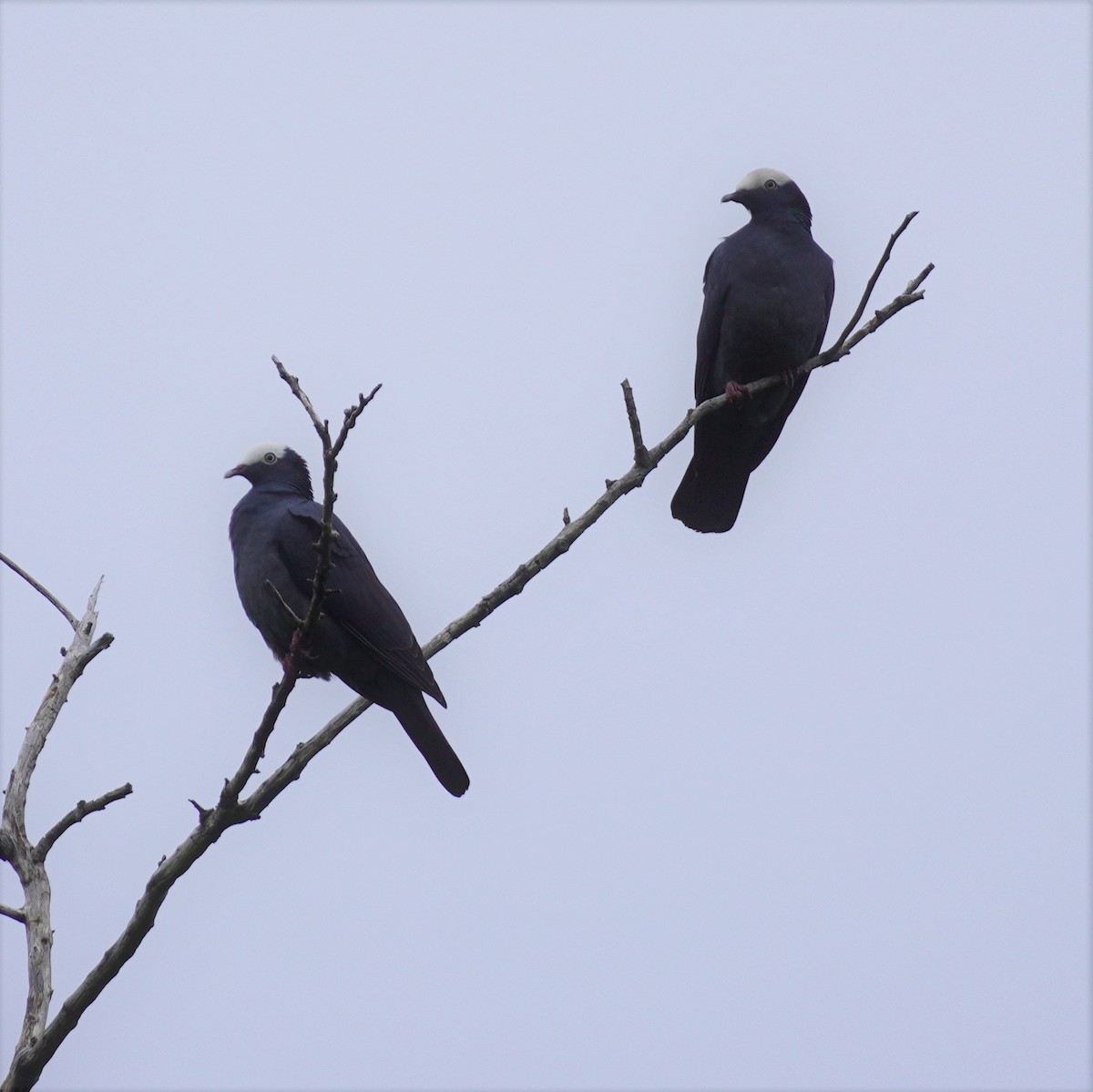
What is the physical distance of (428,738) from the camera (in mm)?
4672

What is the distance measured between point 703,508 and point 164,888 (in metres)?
3.16

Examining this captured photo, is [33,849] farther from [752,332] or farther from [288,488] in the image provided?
[752,332]

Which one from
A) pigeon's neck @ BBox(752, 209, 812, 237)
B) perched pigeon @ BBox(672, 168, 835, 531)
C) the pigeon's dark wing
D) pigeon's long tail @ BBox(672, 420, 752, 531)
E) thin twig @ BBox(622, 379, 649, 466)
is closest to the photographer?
thin twig @ BBox(622, 379, 649, 466)

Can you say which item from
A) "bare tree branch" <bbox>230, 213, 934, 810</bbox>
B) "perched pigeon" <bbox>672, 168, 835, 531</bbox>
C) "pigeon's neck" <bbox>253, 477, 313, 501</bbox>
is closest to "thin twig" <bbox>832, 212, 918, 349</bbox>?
"bare tree branch" <bbox>230, 213, 934, 810</bbox>

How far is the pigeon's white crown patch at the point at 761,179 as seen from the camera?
6035mm

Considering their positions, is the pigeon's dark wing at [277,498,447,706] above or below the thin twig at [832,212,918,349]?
below

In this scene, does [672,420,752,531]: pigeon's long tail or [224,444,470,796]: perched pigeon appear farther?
[672,420,752,531]: pigeon's long tail

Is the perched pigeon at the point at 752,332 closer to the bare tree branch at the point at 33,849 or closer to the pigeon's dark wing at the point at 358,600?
the pigeon's dark wing at the point at 358,600

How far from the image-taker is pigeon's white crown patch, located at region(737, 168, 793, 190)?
6.04 m

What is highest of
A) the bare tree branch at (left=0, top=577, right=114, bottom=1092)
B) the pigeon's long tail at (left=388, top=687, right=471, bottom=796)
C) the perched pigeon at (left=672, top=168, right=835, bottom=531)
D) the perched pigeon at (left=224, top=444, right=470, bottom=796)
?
the perched pigeon at (left=672, top=168, right=835, bottom=531)

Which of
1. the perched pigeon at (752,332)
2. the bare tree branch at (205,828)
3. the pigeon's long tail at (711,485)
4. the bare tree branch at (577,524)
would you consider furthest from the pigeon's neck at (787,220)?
the bare tree branch at (205,828)

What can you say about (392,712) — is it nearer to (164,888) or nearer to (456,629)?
(456,629)

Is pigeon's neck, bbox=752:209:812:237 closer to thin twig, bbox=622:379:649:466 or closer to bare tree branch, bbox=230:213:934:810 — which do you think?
bare tree branch, bbox=230:213:934:810

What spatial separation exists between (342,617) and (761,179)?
9.42ft
